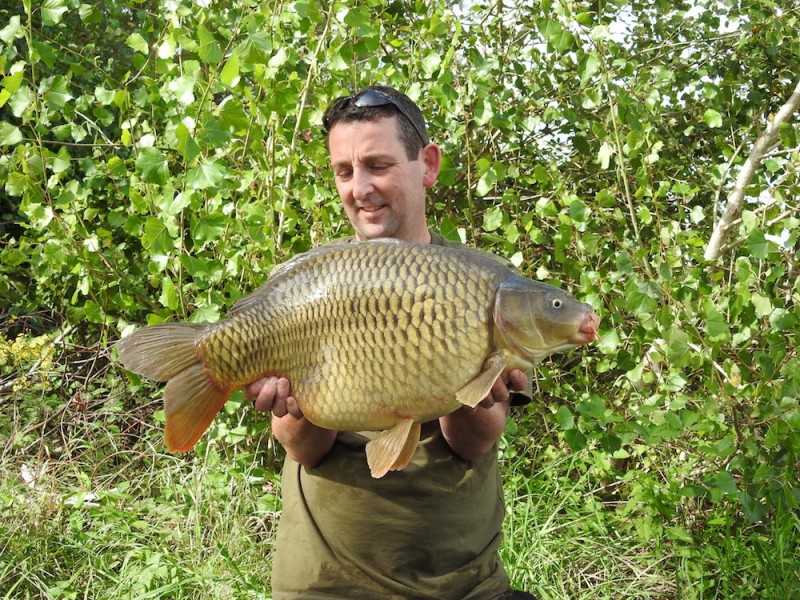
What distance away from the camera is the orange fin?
1.51m

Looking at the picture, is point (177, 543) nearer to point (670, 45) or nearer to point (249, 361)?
point (249, 361)

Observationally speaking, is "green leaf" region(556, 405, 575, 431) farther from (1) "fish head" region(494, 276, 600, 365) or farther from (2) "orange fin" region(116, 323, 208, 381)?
(2) "orange fin" region(116, 323, 208, 381)

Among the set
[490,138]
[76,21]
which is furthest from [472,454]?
[76,21]

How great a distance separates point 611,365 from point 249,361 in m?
1.82

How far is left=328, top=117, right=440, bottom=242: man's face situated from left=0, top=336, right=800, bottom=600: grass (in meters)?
1.08

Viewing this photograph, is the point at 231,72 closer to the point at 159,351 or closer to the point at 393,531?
the point at 159,351

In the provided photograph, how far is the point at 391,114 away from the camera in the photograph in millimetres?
1834

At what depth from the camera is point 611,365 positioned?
3049mm

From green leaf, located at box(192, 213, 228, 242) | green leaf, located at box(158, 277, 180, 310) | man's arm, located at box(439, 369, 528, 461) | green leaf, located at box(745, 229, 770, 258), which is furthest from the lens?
green leaf, located at box(158, 277, 180, 310)

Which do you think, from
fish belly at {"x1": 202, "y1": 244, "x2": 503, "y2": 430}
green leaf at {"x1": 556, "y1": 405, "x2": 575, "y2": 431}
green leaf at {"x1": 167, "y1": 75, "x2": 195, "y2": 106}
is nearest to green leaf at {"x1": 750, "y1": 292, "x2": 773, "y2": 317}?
green leaf at {"x1": 556, "y1": 405, "x2": 575, "y2": 431}

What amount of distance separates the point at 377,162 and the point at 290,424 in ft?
1.81

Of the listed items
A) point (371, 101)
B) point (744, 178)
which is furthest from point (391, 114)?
point (744, 178)

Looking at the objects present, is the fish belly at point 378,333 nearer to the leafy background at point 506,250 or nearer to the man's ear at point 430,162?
the man's ear at point 430,162

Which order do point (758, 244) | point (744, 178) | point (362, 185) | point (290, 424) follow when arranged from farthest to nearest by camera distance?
point (744, 178) < point (758, 244) < point (362, 185) < point (290, 424)
